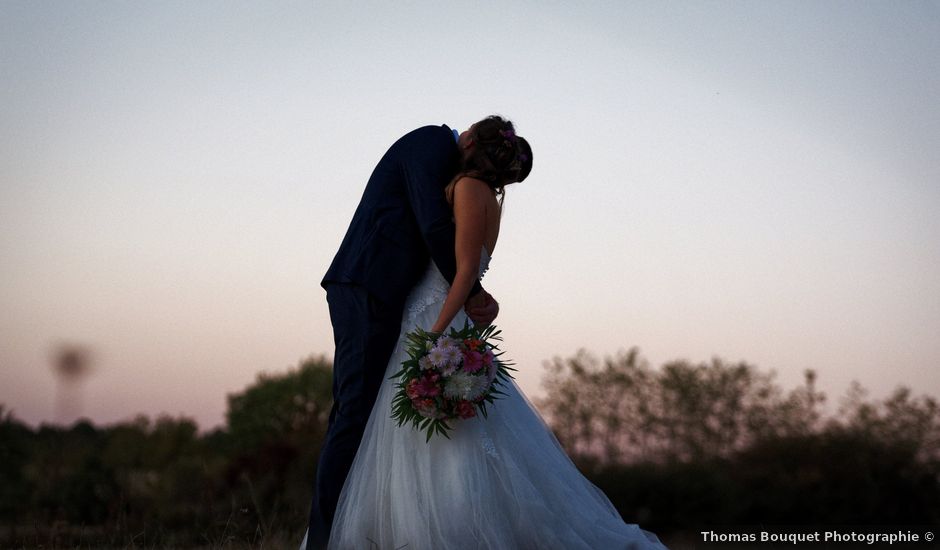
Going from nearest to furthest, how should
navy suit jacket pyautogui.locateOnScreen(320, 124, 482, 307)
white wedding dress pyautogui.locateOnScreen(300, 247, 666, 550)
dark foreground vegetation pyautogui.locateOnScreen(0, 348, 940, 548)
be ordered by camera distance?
white wedding dress pyautogui.locateOnScreen(300, 247, 666, 550), navy suit jacket pyautogui.locateOnScreen(320, 124, 482, 307), dark foreground vegetation pyautogui.locateOnScreen(0, 348, 940, 548)

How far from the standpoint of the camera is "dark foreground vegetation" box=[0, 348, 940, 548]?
9477mm

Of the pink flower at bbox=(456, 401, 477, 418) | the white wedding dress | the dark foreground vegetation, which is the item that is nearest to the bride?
the white wedding dress

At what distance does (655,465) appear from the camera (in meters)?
10.5

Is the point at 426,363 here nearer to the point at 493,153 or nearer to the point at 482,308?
the point at 482,308

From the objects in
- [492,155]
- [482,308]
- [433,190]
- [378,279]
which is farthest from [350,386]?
[492,155]

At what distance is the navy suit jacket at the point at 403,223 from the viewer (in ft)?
13.5

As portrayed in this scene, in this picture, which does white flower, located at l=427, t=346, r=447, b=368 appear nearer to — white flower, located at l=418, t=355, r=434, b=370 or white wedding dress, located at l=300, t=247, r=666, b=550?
white flower, located at l=418, t=355, r=434, b=370

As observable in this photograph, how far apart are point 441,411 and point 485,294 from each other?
2.15 feet

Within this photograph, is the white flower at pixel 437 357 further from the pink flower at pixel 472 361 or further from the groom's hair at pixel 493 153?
the groom's hair at pixel 493 153

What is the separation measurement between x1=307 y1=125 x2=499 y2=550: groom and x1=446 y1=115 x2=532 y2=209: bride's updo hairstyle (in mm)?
56

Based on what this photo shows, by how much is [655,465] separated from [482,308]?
22.8 feet

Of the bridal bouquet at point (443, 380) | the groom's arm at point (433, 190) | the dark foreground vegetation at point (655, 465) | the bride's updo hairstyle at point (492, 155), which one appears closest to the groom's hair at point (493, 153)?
the bride's updo hairstyle at point (492, 155)

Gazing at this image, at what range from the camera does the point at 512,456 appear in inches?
165

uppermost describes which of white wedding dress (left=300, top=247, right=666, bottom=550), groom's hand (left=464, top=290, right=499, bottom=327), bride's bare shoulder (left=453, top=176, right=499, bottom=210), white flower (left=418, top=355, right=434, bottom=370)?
bride's bare shoulder (left=453, top=176, right=499, bottom=210)
